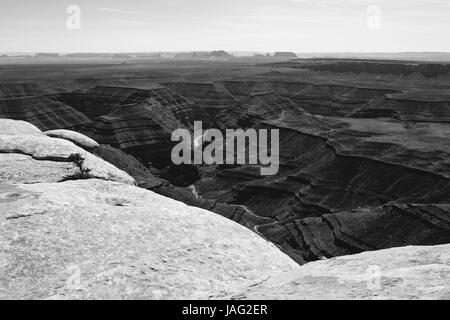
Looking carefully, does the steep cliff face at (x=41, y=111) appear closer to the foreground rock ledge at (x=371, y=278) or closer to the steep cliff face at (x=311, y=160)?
the steep cliff face at (x=311, y=160)

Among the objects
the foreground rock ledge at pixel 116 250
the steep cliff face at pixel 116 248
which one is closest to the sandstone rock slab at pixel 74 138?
the steep cliff face at pixel 116 248

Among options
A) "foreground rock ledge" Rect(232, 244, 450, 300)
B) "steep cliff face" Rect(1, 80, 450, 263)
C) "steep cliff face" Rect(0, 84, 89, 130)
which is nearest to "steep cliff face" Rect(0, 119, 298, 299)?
"foreground rock ledge" Rect(232, 244, 450, 300)

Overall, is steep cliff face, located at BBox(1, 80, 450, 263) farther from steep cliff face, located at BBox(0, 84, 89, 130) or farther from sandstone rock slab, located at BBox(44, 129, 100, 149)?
steep cliff face, located at BBox(0, 84, 89, 130)

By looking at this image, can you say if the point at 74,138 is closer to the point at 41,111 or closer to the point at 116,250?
the point at 116,250

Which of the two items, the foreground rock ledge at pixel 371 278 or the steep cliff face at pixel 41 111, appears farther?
the steep cliff face at pixel 41 111

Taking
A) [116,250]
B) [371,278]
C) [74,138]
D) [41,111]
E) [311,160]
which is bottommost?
[311,160]

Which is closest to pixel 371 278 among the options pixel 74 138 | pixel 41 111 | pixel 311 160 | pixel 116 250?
pixel 116 250

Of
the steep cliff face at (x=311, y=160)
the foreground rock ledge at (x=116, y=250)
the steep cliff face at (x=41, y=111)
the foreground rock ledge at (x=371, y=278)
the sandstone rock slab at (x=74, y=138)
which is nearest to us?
the foreground rock ledge at (x=371, y=278)

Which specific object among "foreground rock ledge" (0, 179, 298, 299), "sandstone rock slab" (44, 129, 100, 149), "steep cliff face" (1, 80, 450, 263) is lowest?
"steep cliff face" (1, 80, 450, 263)

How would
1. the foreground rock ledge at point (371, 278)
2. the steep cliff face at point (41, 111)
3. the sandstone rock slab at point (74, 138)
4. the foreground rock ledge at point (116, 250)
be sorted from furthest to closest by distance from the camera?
the steep cliff face at point (41, 111)
the sandstone rock slab at point (74, 138)
the foreground rock ledge at point (116, 250)
the foreground rock ledge at point (371, 278)
